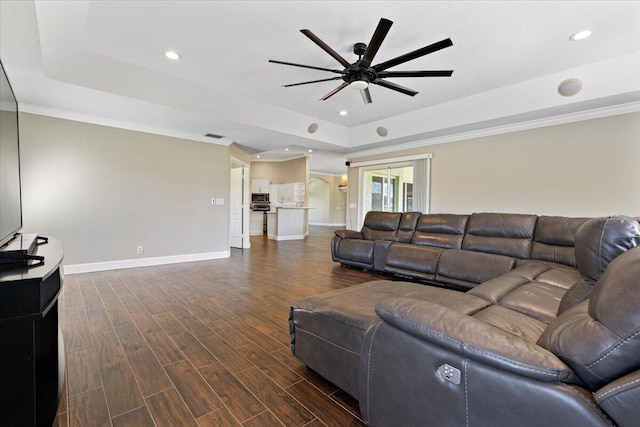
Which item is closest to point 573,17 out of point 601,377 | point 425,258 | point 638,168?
point 638,168

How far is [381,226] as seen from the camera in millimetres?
5266

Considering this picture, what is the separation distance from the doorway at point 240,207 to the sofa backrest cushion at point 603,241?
20.8ft

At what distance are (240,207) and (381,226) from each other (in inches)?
145

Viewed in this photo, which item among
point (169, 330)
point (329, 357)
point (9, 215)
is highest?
point (9, 215)

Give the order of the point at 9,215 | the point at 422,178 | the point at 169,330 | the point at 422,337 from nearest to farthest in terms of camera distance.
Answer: the point at 422,337 < the point at 9,215 < the point at 169,330 < the point at 422,178

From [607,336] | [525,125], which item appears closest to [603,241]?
[607,336]

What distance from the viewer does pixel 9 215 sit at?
5.23 feet

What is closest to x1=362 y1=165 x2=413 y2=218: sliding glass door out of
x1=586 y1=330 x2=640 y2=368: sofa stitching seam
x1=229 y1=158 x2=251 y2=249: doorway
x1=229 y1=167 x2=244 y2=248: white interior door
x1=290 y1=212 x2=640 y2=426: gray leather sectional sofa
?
x1=229 y1=158 x2=251 y2=249: doorway

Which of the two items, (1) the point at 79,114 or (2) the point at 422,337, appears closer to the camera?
(2) the point at 422,337

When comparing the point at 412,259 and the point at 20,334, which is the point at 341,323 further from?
the point at 412,259

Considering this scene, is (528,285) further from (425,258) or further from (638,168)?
(638,168)

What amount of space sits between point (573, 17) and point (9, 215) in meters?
4.53

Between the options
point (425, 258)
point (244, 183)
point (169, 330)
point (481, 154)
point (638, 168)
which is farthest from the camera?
point (244, 183)

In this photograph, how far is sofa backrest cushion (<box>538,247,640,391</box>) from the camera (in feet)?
2.39
